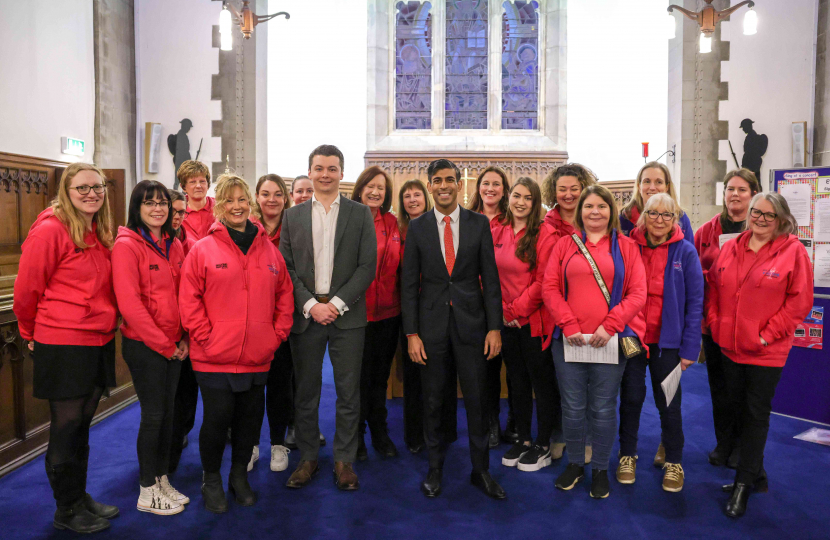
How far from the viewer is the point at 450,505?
246 centimetres

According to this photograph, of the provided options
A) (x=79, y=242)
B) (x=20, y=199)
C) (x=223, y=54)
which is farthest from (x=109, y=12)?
(x=79, y=242)

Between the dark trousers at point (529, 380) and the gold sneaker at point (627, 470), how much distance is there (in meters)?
0.39

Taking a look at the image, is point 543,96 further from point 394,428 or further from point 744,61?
point 394,428

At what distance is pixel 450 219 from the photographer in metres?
2.59

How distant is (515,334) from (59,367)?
2.15m

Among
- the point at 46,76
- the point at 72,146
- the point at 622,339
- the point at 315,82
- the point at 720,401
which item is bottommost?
the point at 720,401

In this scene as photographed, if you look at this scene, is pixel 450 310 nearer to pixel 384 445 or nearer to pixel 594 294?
pixel 594 294

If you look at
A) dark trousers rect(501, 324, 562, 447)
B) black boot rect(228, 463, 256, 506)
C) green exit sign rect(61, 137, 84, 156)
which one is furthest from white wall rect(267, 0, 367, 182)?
black boot rect(228, 463, 256, 506)

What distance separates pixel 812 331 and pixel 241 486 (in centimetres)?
376

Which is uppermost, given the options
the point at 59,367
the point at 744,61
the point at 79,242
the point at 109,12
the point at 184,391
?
the point at 109,12

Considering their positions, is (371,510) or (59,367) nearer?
(59,367)

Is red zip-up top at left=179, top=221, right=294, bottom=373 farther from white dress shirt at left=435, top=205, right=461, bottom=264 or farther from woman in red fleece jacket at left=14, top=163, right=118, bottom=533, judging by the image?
white dress shirt at left=435, top=205, right=461, bottom=264

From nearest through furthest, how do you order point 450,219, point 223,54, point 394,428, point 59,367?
1. point 59,367
2. point 450,219
3. point 394,428
4. point 223,54

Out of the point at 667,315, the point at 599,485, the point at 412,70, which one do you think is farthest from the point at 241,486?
the point at 412,70
